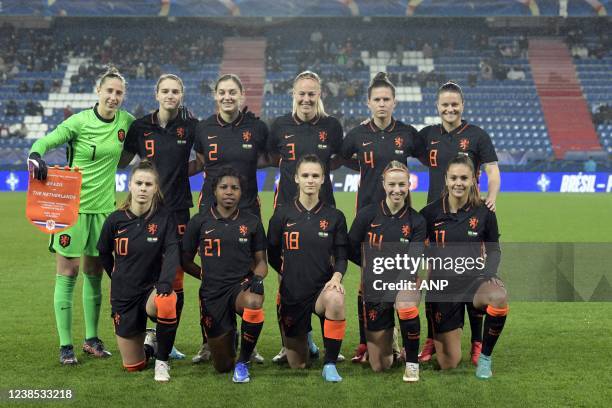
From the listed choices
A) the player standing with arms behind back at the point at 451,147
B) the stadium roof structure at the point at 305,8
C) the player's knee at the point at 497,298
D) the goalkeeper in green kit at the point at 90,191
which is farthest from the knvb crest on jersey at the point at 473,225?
the stadium roof structure at the point at 305,8

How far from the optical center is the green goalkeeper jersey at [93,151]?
19.9 feet

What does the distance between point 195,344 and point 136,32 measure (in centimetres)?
3287

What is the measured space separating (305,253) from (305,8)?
29690 mm

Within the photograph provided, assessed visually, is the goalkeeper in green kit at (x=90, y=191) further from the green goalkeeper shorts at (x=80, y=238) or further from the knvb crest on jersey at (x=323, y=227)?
the knvb crest on jersey at (x=323, y=227)

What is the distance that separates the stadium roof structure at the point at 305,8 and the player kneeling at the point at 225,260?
28990 millimetres

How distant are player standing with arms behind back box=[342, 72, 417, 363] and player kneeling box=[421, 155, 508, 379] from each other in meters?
0.53

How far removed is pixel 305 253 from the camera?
567 cm

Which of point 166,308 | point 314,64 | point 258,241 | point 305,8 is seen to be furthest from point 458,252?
point 314,64

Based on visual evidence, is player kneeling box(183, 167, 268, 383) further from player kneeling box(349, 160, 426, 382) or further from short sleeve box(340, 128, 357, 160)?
short sleeve box(340, 128, 357, 160)

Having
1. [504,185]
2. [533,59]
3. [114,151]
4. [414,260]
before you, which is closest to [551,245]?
[414,260]

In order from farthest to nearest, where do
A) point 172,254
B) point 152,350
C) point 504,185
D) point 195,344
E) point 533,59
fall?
point 533,59, point 504,185, point 195,344, point 152,350, point 172,254

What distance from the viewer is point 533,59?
36156 mm

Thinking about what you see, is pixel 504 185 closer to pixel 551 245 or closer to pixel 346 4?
pixel 346 4

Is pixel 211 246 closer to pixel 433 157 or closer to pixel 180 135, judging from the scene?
pixel 180 135
